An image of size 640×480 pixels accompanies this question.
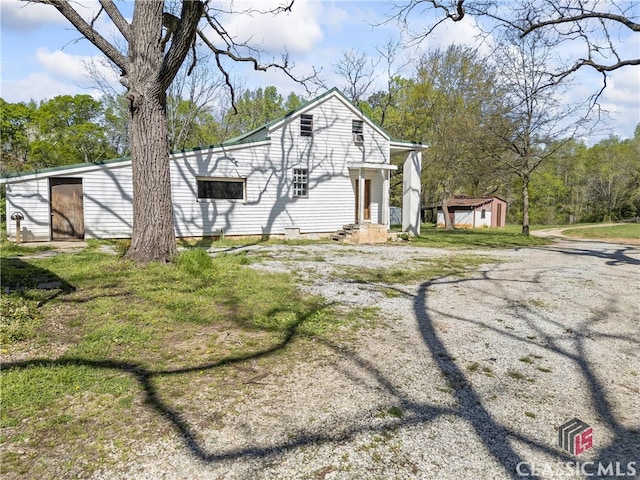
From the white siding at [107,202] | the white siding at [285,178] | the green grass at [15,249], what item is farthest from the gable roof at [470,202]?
the green grass at [15,249]

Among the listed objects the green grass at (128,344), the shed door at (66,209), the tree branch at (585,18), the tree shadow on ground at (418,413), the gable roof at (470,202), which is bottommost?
the tree shadow on ground at (418,413)

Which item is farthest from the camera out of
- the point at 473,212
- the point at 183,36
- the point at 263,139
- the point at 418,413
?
the point at 473,212

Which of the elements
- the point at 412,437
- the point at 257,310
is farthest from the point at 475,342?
the point at 257,310

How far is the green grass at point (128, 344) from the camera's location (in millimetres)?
2424

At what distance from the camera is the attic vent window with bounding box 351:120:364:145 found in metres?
15.7

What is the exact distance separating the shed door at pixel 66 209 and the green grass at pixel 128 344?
5.82 m

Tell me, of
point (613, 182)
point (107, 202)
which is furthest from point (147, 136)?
point (613, 182)

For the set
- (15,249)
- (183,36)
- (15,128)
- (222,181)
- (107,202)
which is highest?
(15,128)

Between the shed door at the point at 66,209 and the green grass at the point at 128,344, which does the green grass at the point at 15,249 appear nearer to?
the shed door at the point at 66,209

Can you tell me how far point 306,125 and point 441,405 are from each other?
13.4 m

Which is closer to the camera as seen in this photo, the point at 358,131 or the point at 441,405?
the point at 441,405

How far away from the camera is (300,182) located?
1484 centimetres

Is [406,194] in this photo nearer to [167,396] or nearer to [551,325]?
[551,325]

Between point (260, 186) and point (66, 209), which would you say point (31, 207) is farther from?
point (260, 186)
